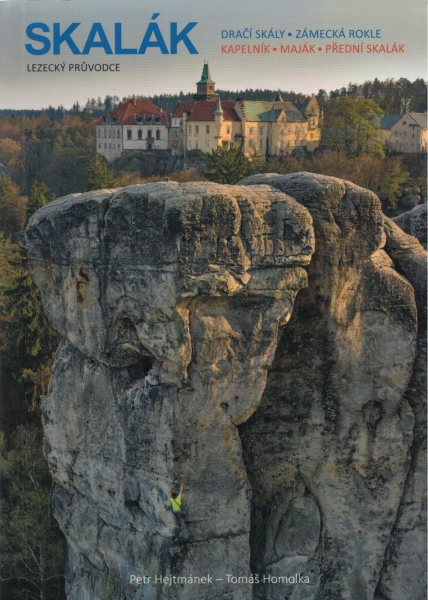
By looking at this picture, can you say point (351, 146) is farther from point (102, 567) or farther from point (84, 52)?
point (102, 567)

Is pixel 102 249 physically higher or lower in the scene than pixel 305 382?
higher

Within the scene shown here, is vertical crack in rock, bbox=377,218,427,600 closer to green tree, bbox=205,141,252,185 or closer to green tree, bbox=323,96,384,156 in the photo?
green tree, bbox=205,141,252,185

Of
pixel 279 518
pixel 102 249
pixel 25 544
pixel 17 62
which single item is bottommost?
pixel 25 544

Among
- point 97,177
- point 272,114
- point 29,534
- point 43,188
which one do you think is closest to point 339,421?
point 29,534

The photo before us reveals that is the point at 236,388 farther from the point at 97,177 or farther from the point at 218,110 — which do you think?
the point at 218,110

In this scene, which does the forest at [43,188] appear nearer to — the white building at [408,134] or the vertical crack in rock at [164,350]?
the white building at [408,134]

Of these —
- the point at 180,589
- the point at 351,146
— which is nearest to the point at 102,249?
the point at 180,589
